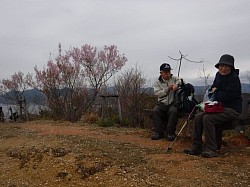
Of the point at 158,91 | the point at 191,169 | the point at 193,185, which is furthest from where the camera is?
the point at 158,91

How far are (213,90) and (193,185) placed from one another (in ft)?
6.47

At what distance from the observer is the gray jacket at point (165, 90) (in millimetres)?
6695

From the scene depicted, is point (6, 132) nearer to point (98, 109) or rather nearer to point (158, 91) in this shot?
point (158, 91)

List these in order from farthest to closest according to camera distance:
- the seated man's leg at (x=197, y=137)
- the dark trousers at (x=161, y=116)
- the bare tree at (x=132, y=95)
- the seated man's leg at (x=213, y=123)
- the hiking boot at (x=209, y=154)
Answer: the bare tree at (x=132, y=95), the dark trousers at (x=161, y=116), the seated man's leg at (x=197, y=137), the seated man's leg at (x=213, y=123), the hiking boot at (x=209, y=154)

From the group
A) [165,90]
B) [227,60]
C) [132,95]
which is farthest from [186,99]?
[132,95]

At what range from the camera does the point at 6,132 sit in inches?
330

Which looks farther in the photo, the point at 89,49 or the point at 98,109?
the point at 89,49

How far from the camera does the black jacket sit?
5391 millimetres

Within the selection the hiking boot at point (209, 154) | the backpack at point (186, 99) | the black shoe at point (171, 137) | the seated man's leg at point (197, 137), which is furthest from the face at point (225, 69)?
the black shoe at point (171, 137)

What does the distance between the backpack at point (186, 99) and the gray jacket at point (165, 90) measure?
0.21 m

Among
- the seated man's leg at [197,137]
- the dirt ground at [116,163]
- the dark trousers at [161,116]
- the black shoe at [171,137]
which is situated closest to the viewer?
the dirt ground at [116,163]

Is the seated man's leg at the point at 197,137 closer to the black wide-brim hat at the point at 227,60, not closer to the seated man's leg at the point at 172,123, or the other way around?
the black wide-brim hat at the point at 227,60

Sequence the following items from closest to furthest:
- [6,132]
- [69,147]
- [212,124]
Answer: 1. [212,124]
2. [69,147]
3. [6,132]

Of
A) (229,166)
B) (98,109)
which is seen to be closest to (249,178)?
(229,166)
